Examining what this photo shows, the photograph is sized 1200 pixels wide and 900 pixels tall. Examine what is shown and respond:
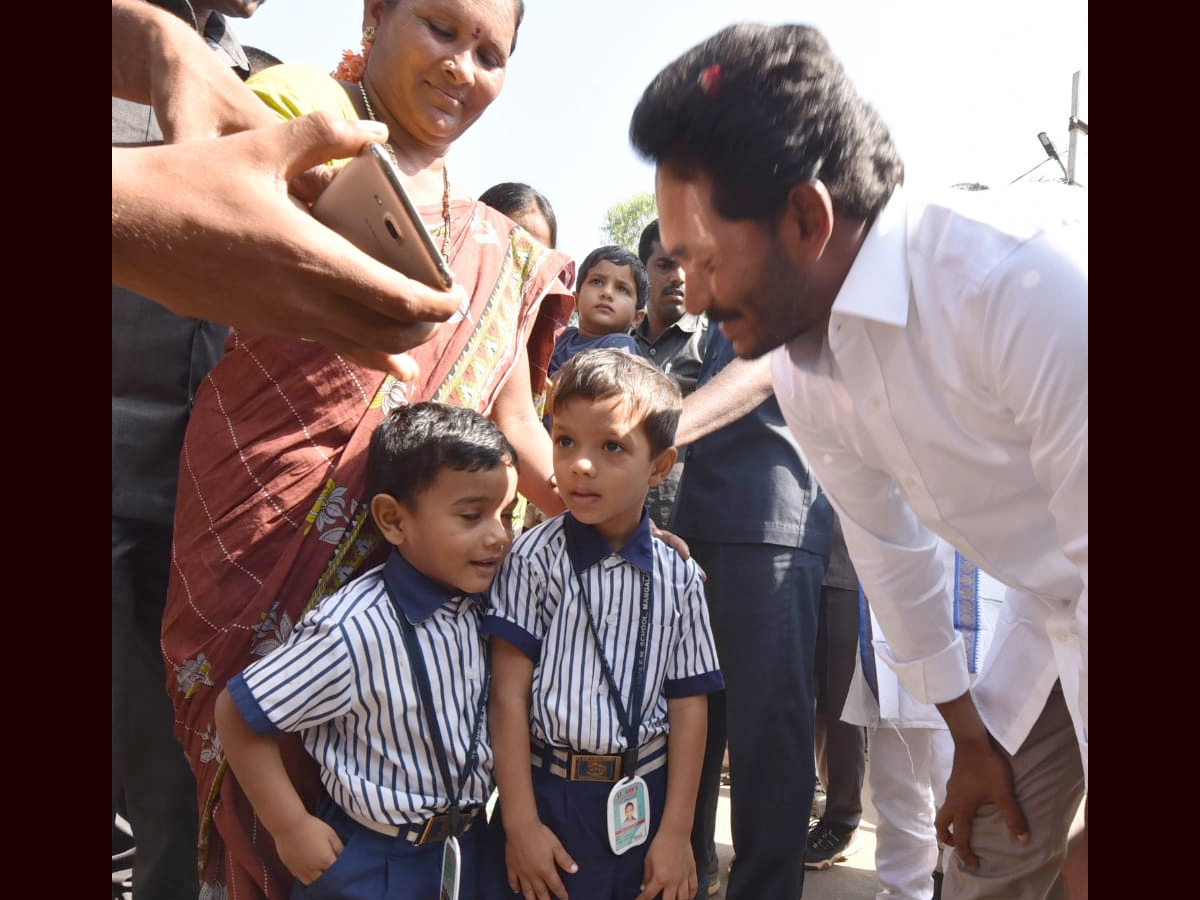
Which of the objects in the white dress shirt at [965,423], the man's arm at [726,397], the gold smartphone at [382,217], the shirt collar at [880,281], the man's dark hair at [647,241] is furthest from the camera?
the man's dark hair at [647,241]

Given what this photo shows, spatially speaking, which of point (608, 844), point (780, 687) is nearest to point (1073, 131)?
point (780, 687)

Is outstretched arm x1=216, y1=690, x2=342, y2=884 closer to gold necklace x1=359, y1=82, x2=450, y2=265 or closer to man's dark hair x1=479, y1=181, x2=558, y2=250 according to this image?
gold necklace x1=359, y1=82, x2=450, y2=265

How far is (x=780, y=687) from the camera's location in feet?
8.27

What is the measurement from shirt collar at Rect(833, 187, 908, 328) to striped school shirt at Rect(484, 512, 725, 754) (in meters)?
0.77

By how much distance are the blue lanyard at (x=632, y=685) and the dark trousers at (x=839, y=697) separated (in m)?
1.48

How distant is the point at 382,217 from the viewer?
1.11 meters

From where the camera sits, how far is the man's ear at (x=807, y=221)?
145cm

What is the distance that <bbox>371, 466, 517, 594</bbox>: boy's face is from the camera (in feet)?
5.93

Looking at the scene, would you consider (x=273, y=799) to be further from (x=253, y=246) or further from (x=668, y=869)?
(x=253, y=246)

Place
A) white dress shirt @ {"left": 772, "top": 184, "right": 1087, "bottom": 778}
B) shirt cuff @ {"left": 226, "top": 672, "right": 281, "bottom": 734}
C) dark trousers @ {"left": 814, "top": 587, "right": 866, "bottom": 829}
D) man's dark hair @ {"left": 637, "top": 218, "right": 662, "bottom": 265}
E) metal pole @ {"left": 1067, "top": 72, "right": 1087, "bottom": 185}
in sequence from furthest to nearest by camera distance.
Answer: metal pole @ {"left": 1067, "top": 72, "right": 1087, "bottom": 185} < man's dark hair @ {"left": 637, "top": 218, "right": 662, "bottom": 265} < dark trousers @ {"left": 814, "top": 587, "right": 866, "bottom": 829} < shirt cuff @ {"left": 226, "top": 672, "right": 281, "bottom": 734} < white dress shirt @ {"left": 772, "top": 184, "right": 1087, "bottom": 778}

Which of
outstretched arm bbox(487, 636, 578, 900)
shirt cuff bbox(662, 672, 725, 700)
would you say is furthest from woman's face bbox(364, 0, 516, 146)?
shirt cuff bbox(662, 672, 725, 700)

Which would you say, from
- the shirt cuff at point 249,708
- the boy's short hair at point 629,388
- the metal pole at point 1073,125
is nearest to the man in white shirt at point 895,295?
the boy's short hair at point 629,388

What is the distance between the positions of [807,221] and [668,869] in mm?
1224

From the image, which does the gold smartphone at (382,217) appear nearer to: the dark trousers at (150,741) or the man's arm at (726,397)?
the dark trousers at (150,741)
